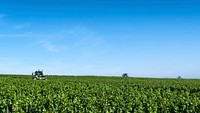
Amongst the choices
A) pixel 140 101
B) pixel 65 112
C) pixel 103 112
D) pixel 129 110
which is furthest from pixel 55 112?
pixel 140 101

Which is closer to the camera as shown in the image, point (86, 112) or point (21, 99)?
point (86, 112)

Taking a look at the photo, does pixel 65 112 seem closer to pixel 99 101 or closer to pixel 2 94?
pixel 99 101

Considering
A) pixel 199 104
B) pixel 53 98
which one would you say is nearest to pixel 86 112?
pixel 53 98

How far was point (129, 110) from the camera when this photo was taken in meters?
21.4

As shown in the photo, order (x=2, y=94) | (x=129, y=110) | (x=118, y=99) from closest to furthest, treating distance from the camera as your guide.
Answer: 1. (x=129, y=110)
2. (x=118, y=99)
3. (x=2, y=94)

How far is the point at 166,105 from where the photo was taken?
22.1 meters

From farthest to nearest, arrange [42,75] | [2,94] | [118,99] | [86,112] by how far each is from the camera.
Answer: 1. [42,75]
2. [2,94]
3. [118,99]
4. [86,112]

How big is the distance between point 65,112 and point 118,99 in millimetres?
3834

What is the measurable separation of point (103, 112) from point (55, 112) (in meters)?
2.48

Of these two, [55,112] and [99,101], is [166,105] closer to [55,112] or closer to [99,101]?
[99,101]

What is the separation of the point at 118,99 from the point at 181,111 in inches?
146

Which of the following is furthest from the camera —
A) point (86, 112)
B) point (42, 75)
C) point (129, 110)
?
point (42, 75)

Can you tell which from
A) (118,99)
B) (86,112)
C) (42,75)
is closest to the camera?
(86,112)

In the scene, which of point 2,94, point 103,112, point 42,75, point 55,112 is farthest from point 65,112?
point 42,75
